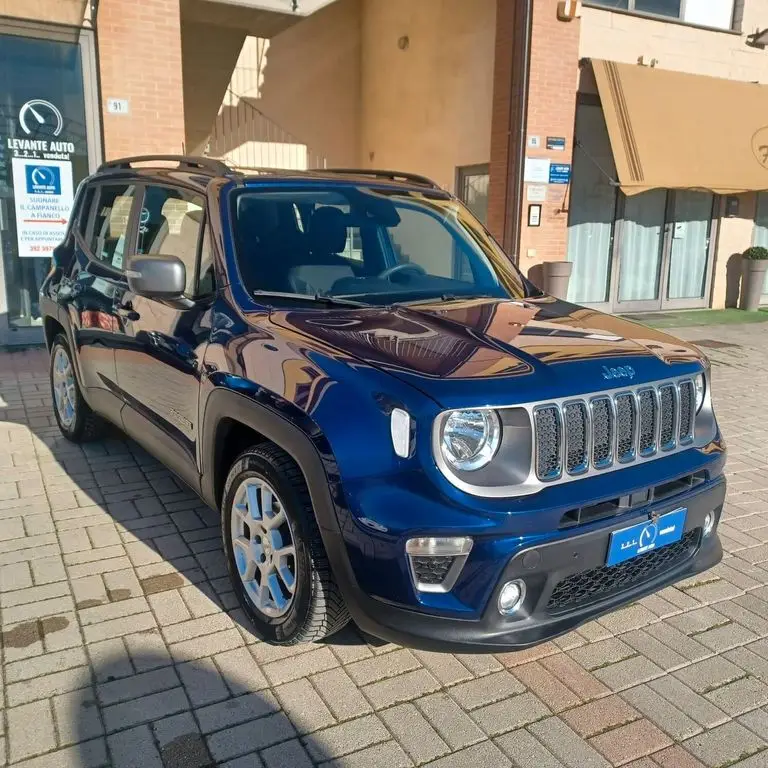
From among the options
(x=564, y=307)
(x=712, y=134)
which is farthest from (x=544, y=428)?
(x=712, y=134)

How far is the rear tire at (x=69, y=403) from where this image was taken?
517cm

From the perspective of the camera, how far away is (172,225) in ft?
12.4

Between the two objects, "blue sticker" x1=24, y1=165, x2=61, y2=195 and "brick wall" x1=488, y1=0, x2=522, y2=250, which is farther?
"brick wall" x1=488, y1=0, x2=522, y2=250

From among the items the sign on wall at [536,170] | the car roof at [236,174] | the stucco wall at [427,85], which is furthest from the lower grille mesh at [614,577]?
the stucco wall at [427,85]

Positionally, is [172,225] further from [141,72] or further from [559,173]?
[559,173]

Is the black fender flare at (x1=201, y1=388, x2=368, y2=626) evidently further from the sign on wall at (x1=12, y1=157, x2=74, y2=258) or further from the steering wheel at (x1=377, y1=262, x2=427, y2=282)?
the sign on wall at (x1=12, y1=157, x2=74, y2=258)

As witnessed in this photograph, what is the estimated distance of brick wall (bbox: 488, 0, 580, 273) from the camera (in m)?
10.9

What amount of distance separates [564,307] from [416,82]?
467 inches

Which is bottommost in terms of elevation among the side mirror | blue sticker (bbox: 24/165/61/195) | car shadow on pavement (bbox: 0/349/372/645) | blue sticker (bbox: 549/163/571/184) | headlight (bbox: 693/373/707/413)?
car shadow on pavement (bbox: 0/349/372/645)

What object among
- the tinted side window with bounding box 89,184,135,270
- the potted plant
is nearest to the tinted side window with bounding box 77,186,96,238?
the tinted side window with bounding box 89,184,135,270

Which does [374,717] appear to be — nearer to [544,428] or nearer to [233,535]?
[233,535]

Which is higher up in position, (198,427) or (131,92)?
(131,92)

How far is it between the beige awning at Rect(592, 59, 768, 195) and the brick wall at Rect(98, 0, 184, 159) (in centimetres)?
637

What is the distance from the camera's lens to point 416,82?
560 inches
